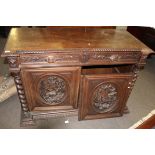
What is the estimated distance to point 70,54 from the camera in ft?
3.74

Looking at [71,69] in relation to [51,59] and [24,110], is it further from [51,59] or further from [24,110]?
[24,110]

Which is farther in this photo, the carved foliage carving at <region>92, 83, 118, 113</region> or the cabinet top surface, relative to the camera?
the carved foliage carving at <region>92, 83, 118, 113</region>

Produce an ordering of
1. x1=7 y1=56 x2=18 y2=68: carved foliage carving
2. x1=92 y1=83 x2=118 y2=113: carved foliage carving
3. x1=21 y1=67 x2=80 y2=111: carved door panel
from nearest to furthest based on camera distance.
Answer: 1. x1=7 y1=56 x2=18 y2=68: carved foliage carving
2. x1=21 y1=67 x2=80 y2=111: carved door panel
3. x1=92 y1=83 x2=118 y2=113: carved foliage carving

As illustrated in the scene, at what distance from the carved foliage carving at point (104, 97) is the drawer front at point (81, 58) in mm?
220

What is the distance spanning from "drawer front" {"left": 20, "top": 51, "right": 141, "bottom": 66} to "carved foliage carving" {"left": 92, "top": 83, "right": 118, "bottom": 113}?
0.22m

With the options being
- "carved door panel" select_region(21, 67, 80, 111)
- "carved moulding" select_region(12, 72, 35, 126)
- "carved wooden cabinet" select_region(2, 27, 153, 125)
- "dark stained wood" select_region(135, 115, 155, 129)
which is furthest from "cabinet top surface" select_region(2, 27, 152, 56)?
"dark stained wood" select_region(135, 115, 155, 129)

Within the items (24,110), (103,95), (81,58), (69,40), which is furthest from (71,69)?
(24,110)

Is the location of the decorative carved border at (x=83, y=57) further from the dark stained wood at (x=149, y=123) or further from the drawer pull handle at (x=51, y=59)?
the dark stained wood at (x=149, y=123)

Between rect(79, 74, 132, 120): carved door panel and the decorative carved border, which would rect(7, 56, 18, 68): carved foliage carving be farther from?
rect(79, 74, 132, 120): carved door panel

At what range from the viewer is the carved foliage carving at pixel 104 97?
135cm

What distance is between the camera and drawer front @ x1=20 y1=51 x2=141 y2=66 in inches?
44.3

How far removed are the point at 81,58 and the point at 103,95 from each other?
0.41 meters
